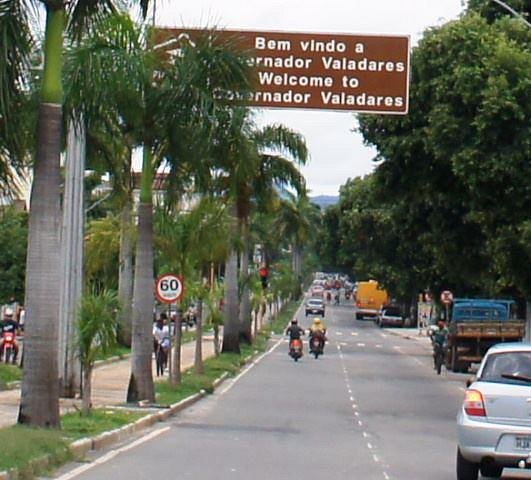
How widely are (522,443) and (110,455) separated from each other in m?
5.92

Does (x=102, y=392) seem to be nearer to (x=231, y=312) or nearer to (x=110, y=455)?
(x=110, y=455)

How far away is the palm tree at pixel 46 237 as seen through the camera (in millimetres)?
17719

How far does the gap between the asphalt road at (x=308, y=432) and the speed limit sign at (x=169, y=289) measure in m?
2.44

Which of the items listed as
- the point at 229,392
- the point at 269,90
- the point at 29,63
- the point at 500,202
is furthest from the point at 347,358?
the point at 29,63

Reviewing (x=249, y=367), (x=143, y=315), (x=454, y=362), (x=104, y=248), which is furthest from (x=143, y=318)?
(x=104, y=248)

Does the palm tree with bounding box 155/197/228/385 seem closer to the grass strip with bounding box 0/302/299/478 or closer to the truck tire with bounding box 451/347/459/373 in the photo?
the grass strip with bounding box 0/302/299/478

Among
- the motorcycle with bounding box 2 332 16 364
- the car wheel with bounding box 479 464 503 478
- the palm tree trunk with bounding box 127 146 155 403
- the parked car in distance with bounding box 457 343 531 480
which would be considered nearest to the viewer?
the parked car in distance with bounding box 457 343 531 480

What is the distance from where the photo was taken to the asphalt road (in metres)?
17.1

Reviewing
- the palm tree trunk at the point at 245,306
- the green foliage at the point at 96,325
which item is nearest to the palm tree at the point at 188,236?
the green foliage at the point at 96,325

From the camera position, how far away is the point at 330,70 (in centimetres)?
2519

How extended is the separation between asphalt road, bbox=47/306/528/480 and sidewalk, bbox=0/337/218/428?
73.8 inches

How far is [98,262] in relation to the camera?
51.6 metres

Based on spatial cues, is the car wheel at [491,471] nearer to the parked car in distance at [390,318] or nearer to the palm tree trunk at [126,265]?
the palm tree trunk at [126,265]

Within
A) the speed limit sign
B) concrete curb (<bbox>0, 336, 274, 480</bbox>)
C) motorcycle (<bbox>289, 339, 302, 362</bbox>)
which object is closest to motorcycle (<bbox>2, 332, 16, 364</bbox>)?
concrete curb (<bbox>0, 336, 274, 480</bbox>)
